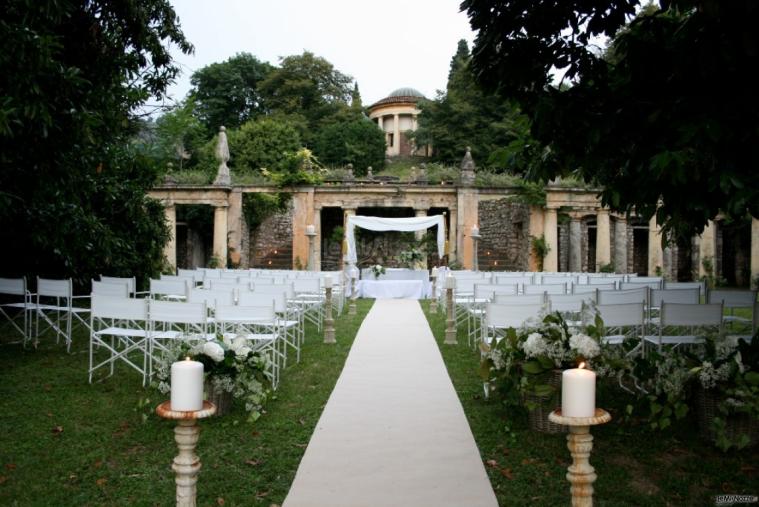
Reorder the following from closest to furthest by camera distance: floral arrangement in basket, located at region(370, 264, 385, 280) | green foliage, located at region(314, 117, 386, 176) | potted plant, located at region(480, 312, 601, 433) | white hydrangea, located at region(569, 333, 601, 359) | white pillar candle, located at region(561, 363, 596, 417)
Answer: white pillar candle, located at region(561, 363, 596, 417) < white hydrangea, located at region(569, 333, 601, 359) < potted plant, located at region(480, 312, 601, 433) < floral arrangement in basket, located at region(370, 264, 385, 280) < green foliage, located at region(314, 117, 386, 176)

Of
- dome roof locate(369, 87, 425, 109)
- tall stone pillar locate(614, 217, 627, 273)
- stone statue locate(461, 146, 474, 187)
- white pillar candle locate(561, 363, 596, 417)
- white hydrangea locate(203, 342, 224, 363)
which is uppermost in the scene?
dome roof locate(369, 87, 425, 109)

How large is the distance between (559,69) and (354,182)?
1969cm

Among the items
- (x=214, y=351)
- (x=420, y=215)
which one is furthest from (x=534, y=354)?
(x=420, y=215)

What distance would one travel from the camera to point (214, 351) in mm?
4742

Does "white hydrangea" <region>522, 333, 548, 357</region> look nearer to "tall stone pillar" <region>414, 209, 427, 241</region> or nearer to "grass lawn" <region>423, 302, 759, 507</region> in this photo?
"grass lawn" <region>423, 302, 759, 507</region>

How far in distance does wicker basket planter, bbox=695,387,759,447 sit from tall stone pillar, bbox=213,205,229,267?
18.7 m

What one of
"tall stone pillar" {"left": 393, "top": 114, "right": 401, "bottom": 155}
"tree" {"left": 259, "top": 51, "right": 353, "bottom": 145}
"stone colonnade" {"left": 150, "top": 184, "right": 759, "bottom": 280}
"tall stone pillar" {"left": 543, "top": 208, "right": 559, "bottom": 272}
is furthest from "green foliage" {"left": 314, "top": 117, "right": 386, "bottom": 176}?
"tall stone pillar" {"left": 543, "top": 208, "right": 559, "bottom": 272}

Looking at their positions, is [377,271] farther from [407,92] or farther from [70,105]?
[407,92]

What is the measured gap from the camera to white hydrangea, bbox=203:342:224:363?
4730 millimetres

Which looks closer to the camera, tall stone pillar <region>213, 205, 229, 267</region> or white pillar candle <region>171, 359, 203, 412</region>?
white pillar candle <region>171, 359, 203, 412</region>

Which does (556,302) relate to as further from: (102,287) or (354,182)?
(354,182)

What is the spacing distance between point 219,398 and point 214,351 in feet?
1.97

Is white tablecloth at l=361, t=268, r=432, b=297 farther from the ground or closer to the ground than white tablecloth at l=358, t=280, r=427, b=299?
farther from the ground

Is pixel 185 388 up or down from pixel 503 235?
down
